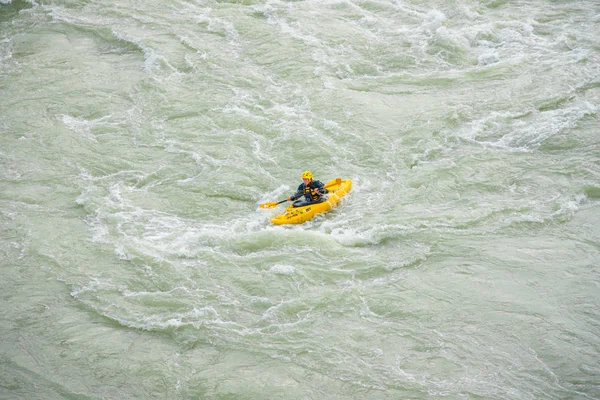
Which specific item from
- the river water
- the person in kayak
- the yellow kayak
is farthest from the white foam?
the person in kayak

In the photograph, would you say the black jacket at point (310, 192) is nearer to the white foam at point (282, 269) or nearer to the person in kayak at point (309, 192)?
the person in kayak at point (309, 192)

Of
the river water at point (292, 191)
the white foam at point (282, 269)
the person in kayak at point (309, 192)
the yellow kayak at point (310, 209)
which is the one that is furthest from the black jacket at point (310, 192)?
the white foam at point (282, 269)

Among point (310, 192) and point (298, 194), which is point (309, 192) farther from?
point (298, 194)

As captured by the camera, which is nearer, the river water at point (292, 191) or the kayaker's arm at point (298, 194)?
the river water at point (292, 191)

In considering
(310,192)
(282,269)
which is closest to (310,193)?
(310,192)

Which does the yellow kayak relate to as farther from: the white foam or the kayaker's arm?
the white foam

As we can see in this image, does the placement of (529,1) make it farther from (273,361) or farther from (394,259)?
(273,361)
